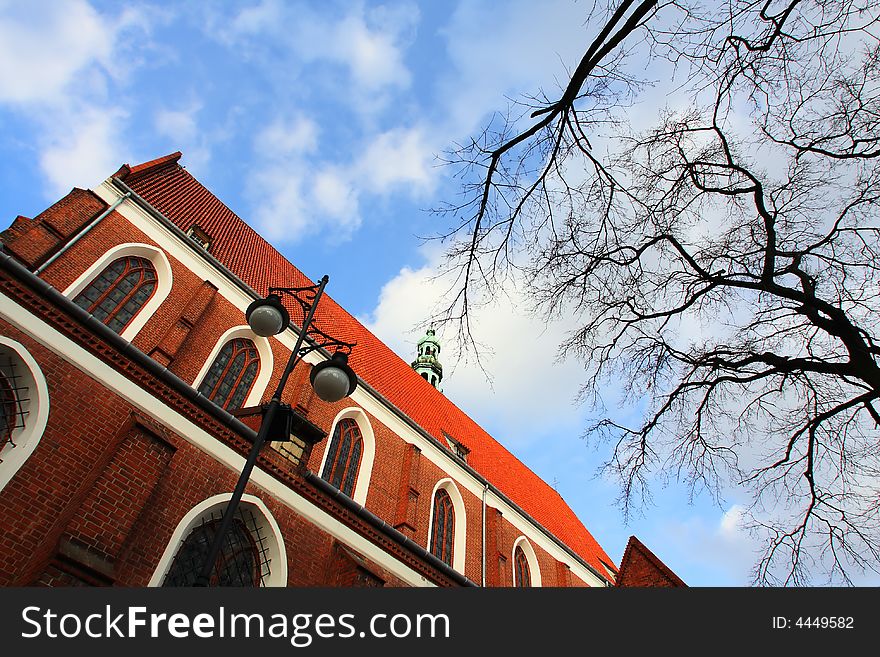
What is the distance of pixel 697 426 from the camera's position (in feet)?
24.9

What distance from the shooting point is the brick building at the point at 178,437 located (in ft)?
A: 23.1

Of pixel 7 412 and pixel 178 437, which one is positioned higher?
pixel 178 437

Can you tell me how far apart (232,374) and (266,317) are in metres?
7.02

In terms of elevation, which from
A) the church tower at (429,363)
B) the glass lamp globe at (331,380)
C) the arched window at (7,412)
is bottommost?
the glass lamp globe at (331,380)

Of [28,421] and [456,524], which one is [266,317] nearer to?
[28,421]

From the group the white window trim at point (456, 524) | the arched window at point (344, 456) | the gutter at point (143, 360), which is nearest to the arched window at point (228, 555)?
the gutter at point (143, 360)

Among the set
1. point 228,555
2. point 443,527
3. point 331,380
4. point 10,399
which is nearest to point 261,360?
point 228,555

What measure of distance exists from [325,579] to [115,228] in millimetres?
7950

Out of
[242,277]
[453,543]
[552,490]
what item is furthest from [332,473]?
[552,490]

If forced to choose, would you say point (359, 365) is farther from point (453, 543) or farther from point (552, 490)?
point (552, 490)

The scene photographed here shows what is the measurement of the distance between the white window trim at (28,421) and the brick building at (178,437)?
20mm

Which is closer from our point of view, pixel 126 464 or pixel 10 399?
pixel 10 399

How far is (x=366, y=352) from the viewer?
61.4 ft

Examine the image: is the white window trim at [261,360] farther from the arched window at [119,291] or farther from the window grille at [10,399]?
the window grille at [10,399]
